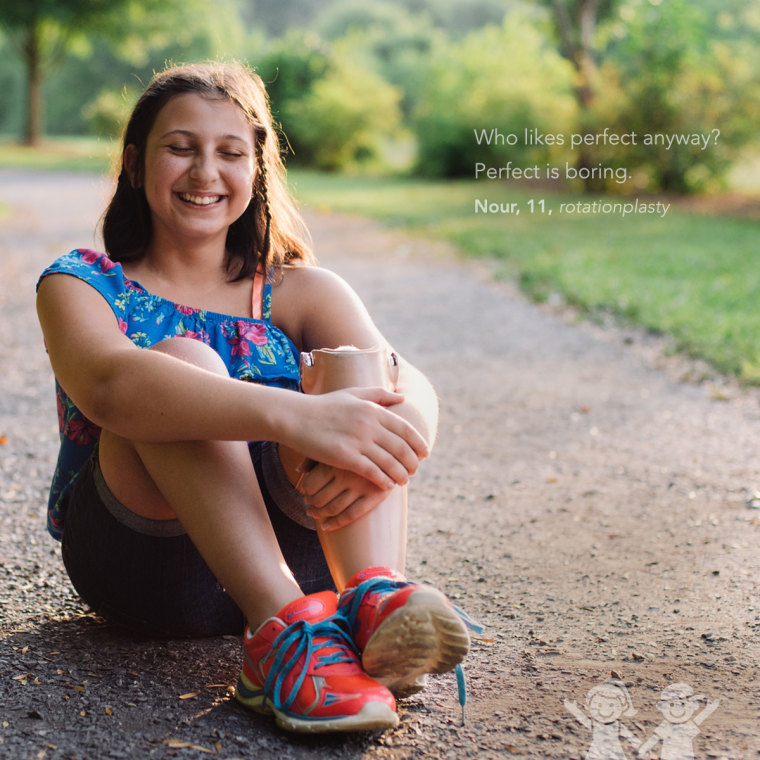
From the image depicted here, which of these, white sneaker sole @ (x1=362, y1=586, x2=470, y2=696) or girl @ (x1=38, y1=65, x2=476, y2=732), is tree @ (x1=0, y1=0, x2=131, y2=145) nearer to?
girl @ (x1=38, y1=65, x2=476, y2=732)

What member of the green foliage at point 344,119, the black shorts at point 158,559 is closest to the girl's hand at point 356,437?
the black shorts at point 158,559

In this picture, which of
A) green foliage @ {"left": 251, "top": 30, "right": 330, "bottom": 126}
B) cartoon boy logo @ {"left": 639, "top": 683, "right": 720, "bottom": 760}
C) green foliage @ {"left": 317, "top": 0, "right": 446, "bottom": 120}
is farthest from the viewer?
green foliage @ {"left": 317, "top": 0, "right": 446, "bottom": 120}

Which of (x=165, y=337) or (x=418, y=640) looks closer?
(x=418, y=640)

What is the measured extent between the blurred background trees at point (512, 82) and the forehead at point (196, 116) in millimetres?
599

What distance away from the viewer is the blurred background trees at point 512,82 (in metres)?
13.4

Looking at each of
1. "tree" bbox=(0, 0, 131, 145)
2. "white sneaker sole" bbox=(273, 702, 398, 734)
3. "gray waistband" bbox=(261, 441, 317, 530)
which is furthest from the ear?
"tree" bbox=(0, 0, 131, 145)

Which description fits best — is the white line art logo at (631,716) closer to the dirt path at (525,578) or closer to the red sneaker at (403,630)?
the dirt path at (525,578)

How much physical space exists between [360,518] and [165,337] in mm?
617

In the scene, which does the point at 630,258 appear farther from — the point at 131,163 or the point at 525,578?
the point at 131,163

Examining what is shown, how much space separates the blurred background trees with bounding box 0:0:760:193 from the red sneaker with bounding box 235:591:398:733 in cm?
162

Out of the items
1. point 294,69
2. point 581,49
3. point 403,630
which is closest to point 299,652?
point 403,630

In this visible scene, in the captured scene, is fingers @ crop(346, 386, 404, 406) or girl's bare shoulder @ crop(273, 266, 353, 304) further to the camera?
girl's bare shoulder @ crop(273, 266, 353, 304)

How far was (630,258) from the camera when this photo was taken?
8055 mm

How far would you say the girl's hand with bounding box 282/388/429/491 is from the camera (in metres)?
1.67
